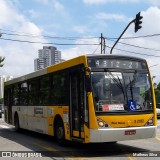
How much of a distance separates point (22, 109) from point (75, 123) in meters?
7.08

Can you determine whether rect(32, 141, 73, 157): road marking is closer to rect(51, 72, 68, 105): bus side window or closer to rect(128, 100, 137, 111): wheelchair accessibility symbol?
rect(51, 72, 68, 105): bus side window

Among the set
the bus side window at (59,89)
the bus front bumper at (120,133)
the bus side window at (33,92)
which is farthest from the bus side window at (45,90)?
the bus front bumper at (120,133)

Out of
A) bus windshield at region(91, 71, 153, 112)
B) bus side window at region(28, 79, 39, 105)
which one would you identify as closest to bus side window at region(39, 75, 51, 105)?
bus side window at region(28, 79, 39, 105)

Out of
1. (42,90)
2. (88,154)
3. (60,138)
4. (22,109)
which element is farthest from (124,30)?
(88,154)

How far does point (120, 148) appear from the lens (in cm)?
1298

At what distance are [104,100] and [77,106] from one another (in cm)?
115

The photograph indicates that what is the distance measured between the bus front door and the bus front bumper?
2.54 ft

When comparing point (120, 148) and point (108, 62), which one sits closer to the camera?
point (108, 62)

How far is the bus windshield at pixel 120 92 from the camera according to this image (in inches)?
454

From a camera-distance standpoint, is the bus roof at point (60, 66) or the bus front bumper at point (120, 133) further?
the bus roof at point (60, 66)

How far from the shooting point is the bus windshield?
11.5 metres

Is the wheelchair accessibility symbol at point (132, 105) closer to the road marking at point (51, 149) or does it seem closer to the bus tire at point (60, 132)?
the road marking at point (51, 149)

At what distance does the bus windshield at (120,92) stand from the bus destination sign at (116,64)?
235 mm

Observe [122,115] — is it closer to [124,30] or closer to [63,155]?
[63,155]
